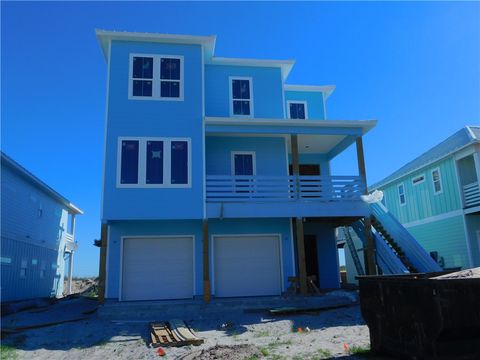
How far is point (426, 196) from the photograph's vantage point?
2198 centimetres

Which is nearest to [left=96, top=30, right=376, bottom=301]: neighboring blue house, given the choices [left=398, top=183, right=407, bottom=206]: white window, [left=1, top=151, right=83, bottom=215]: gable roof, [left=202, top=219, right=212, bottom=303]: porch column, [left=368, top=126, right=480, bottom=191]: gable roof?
[left=202, top=219, right=212, bottom=303]: porch column

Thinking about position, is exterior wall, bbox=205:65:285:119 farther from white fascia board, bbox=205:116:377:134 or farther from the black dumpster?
the black dumpster

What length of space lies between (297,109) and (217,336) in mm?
12807

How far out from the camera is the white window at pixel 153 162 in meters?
14.9

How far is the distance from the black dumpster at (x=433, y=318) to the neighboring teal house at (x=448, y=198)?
A: 43.9ft

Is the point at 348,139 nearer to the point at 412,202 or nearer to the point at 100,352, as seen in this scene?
the point at 412,202

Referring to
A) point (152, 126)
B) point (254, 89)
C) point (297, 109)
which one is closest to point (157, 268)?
point (152, 126)

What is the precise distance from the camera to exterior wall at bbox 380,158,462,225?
19.9 metres

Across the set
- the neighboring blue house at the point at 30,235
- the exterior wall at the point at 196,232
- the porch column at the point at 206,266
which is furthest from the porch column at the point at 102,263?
the neighboring blue house at the point at 30,235

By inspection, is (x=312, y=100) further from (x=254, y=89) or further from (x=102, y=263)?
(x=102, y=263)

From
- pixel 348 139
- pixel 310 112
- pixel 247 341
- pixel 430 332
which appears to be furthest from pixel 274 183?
pixel 430 332

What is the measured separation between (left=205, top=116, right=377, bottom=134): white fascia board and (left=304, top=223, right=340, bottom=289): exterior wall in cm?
459

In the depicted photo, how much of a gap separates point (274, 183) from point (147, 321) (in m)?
6.66

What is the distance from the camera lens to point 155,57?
52.5 ft
